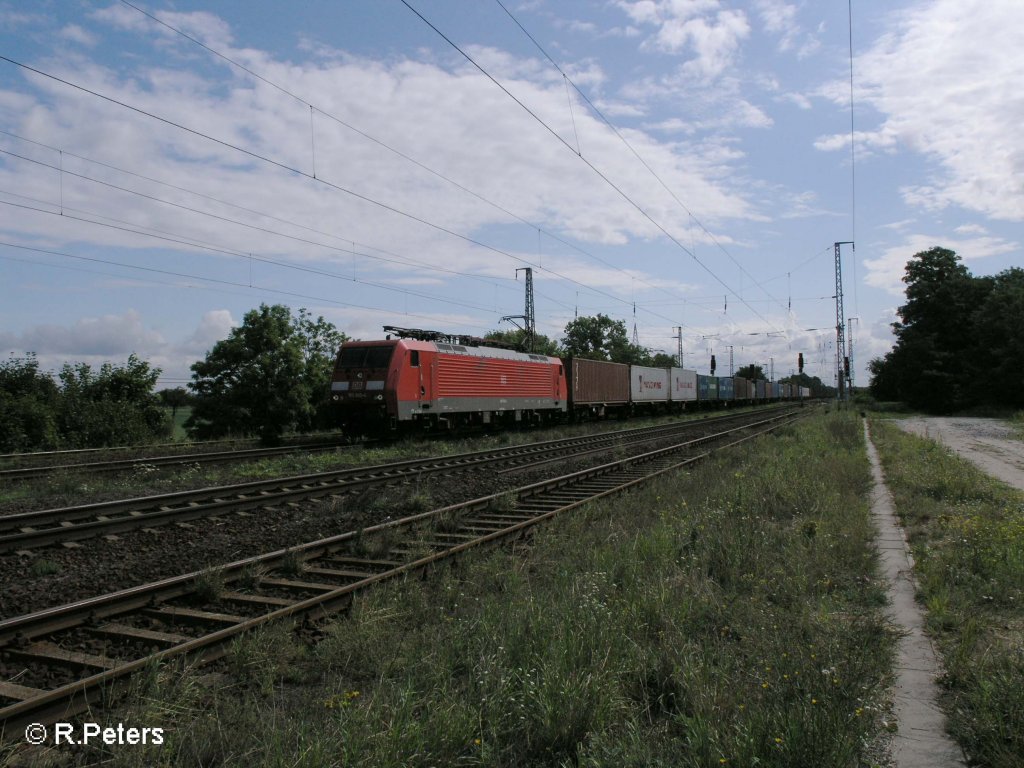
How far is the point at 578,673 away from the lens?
362cm

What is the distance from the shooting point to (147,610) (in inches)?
208

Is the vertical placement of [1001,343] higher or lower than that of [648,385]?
higher

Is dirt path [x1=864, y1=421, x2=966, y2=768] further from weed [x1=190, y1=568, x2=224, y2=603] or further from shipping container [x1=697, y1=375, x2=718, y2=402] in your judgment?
shipping container [x1=697, y1=375, x2=718, y2=402]

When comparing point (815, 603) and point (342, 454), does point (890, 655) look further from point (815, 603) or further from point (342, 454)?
point (342, 454)

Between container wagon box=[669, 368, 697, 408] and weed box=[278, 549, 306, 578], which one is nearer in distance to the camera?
weed box=[278, 549, 306, 578]

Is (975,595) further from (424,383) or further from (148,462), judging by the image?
(424,383)

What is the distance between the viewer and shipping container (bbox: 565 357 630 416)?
31984 millimetres

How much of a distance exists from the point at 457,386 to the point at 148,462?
9182 millimetres

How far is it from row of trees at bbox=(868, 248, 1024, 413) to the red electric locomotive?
4006 cm

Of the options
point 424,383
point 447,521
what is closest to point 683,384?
point 424,383

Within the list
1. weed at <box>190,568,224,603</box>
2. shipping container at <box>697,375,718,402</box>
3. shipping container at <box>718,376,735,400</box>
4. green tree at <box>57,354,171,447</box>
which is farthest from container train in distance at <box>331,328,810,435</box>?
shipping container at <box>718,376,735,400</box>

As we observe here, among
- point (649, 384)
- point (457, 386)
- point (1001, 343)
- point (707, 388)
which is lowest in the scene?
point (457, 386)

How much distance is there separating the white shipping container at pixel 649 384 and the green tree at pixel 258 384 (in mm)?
17527

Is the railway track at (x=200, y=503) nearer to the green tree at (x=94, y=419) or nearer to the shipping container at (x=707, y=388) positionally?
the green tree at (x=94, y=419)
